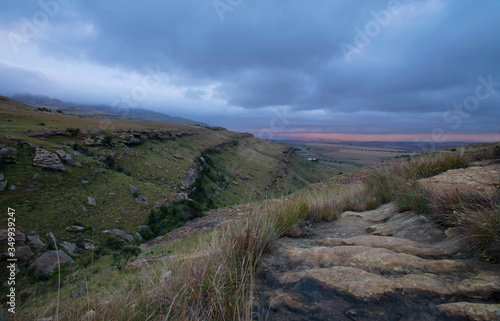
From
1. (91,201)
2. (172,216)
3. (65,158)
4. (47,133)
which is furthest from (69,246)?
(47,133)

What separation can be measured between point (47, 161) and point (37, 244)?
851cm

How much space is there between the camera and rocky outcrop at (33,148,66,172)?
15.3m

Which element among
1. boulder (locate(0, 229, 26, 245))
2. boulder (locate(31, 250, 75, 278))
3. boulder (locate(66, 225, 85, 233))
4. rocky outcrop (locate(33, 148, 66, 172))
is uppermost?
rocky outcrop (locate(33, 148, 66, 172))

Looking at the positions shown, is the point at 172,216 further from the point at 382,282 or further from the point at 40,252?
the point at 382,282

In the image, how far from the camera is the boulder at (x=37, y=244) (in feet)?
32.9

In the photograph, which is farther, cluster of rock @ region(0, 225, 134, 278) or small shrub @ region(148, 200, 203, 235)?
small shrub @ region(148, 200, 203, 235)

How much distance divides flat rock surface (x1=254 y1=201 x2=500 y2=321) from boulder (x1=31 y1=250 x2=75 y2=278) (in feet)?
38.3

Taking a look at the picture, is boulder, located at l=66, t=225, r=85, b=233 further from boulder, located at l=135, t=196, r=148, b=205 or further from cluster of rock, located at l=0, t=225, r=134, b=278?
boulder, located at l=135, t=196, r=148, b=205

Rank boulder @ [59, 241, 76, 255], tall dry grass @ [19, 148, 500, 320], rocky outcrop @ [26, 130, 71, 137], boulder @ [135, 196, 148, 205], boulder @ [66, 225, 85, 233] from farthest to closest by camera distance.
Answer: rocky outcrop @ [26, 130, 71, 137]
boulder @ [135, 196, 148, 205]
boulder @ [66, 225, 85, 233]
boulder @ [59, 241, 76, 255]
tall dry grass @ [19, 148, 500, 320]

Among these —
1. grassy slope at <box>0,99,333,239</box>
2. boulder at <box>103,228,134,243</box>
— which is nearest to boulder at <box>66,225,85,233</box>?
grassy slope at <box>0,99,333,239</box>

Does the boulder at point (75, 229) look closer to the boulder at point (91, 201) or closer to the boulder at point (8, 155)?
the boulder at point (91, 201)

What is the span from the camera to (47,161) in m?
15.7

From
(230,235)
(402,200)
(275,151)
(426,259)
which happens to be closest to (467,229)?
(426,259)

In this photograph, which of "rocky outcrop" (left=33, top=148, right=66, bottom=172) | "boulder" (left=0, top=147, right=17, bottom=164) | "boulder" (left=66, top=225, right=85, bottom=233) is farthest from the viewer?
"rocky outcrop" (left=33, top=148, right=66, bottom=172)
